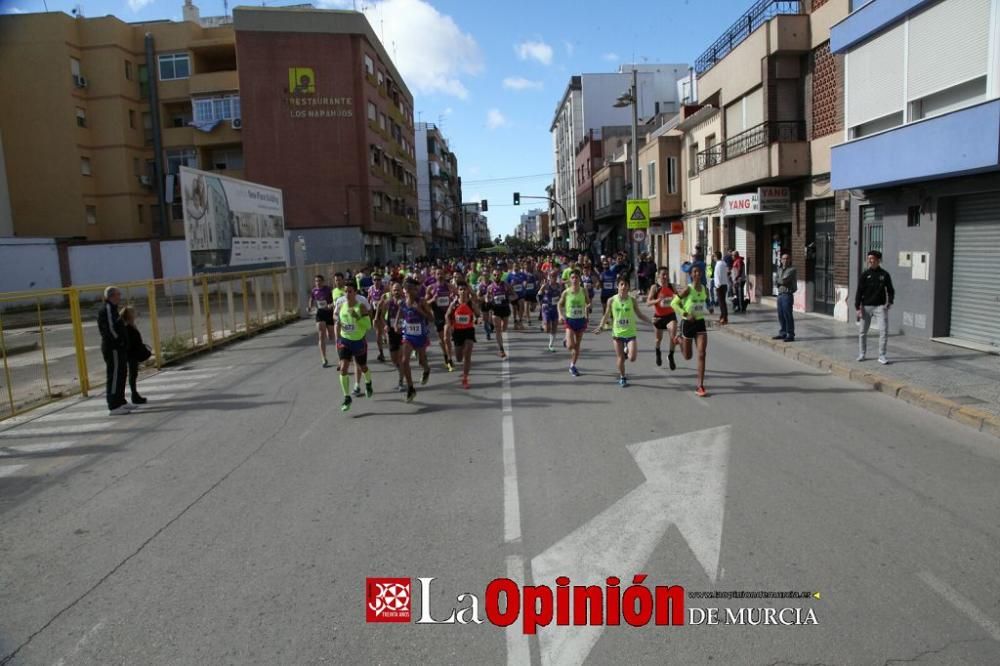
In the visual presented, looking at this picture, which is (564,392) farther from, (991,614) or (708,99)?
(708,99)

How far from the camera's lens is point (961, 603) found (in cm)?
382

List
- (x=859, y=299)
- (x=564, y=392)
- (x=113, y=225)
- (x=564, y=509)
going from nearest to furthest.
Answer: (x=564, y=509) → (x=564, y=392) → (x=859, y=299) → (x=113, y=225)

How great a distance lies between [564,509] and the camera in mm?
5352

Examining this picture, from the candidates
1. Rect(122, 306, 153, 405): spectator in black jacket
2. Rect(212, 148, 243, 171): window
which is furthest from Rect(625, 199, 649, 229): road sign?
Rect(212, 148, 243, 171): window

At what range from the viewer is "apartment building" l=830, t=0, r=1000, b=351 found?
11.1m

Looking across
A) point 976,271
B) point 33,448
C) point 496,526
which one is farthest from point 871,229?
point 33,448

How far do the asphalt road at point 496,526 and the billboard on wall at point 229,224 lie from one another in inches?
435

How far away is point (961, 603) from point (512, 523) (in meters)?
2.73

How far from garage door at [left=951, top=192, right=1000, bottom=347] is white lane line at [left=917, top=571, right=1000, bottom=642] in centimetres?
952

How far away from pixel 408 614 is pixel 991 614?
10.2 ft

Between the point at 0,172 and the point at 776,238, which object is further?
the point at 0,172

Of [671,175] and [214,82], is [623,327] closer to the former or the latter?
[671,175]

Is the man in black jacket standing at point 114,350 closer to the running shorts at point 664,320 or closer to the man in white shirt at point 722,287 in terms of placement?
the running shorts at point 664,320

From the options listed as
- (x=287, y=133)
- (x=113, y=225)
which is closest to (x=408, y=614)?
(x=287, y=133)
